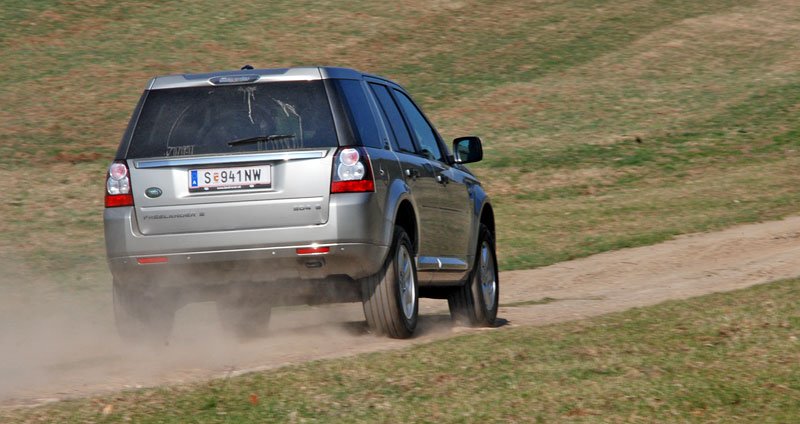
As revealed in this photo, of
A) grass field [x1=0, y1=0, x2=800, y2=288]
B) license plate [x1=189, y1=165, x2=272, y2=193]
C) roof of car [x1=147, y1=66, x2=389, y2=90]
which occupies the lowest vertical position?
grass field [x1=0, y1=0, x2=800, y2=288]

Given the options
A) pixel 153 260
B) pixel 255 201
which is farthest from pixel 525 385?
pixel 153 260

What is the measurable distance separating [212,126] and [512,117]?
18994mm

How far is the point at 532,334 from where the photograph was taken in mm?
8273

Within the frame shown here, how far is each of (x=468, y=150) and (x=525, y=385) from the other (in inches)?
159

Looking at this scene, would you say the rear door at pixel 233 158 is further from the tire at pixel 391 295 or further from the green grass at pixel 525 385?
the green grass at pixel 525 385

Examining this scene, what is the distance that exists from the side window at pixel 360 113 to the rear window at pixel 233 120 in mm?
174

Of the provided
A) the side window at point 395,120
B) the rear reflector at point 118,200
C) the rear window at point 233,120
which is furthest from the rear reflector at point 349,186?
the rear reflector at point 118,200

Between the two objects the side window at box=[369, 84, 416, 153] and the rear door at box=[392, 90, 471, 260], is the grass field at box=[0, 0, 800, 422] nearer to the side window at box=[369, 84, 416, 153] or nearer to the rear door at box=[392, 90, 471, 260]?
the rear door at box=[392, 90, 471, 260]

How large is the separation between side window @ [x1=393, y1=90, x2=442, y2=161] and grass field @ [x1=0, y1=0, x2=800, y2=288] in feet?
18.1

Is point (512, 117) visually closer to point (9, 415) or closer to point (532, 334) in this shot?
point (532, 334)

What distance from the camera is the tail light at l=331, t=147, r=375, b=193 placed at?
7.88m

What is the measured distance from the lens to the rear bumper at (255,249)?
25.8 feet

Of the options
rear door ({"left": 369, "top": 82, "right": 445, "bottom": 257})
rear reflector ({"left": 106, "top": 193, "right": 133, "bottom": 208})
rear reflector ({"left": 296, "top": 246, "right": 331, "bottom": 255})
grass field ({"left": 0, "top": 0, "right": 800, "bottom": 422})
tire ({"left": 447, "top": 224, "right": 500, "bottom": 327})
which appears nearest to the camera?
grass field ({"left": 0, "top": 0, "right": 800, "bottom": 422})

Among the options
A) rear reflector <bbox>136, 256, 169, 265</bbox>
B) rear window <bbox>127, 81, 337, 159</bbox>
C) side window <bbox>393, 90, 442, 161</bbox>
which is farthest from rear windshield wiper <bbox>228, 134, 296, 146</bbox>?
side window <bbox>393, 90, 442, 161</bbox>
